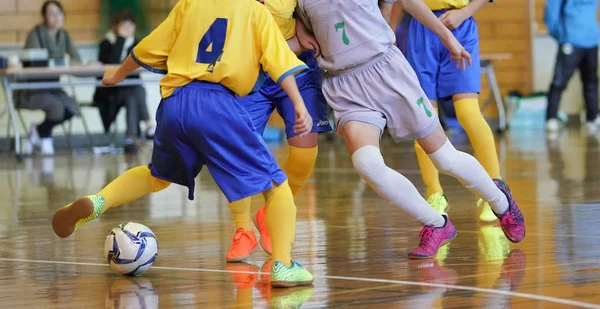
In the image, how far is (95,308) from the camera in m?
3.73

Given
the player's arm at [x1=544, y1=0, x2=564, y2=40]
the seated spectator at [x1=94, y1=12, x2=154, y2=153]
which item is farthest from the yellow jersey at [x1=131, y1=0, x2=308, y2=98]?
the player's arm at [x1=544, y1=0, x2=564, y2=40]

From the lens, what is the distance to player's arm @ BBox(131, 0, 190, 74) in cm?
441

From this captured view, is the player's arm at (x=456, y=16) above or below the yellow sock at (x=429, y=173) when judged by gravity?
above

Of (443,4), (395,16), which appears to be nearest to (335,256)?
(395,16)

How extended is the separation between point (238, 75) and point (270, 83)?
722mm

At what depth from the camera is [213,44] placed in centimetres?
428

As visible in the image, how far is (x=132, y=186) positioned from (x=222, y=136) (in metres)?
0.61

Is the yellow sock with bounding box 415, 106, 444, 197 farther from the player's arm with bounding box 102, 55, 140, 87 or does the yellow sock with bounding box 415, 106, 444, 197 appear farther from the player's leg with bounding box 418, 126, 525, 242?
the player's arm with bounding box 102, 55, 140, 87

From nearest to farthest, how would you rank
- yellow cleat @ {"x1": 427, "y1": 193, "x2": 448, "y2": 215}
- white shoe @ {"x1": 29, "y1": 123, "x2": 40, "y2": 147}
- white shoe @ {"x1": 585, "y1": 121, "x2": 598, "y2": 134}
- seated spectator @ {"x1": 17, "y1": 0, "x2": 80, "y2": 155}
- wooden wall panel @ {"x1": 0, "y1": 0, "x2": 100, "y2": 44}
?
yellow cleat @ {"x1": 427, "y1": 193, "x2": 448, "y2": 215} → seated spectator @ {"x1": 17, "y1": 0, "x2": 80, "y2": 155} → white shoe @ {"x1": 29, "y1": 123, "x2": 40, "y2": 147} → wooden wall panel @ {"x1": 0, "y1": 0, "x2": 100, "y2": 44} → white shoe @ {"x1": 585, "y1": 121, "x2": 598, "y2": 134}

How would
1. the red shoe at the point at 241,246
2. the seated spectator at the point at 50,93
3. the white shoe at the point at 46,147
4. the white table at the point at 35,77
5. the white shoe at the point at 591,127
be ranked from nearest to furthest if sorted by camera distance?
the red shoe at the point at 241,246 → the white table at the point at 35,77 → the seated spectator at the point at 50,93 → the white shoe at the point at 46,147 → the white shoe at the point at 591,127

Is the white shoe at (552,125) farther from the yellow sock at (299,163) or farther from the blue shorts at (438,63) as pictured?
the yellow sock at (299,163)

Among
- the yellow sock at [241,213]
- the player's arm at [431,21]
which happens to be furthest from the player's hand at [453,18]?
the yellow sock at [241,213]

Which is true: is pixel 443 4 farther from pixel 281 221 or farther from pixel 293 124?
pixel 281 221

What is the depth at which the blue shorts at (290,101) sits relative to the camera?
4.96 m
